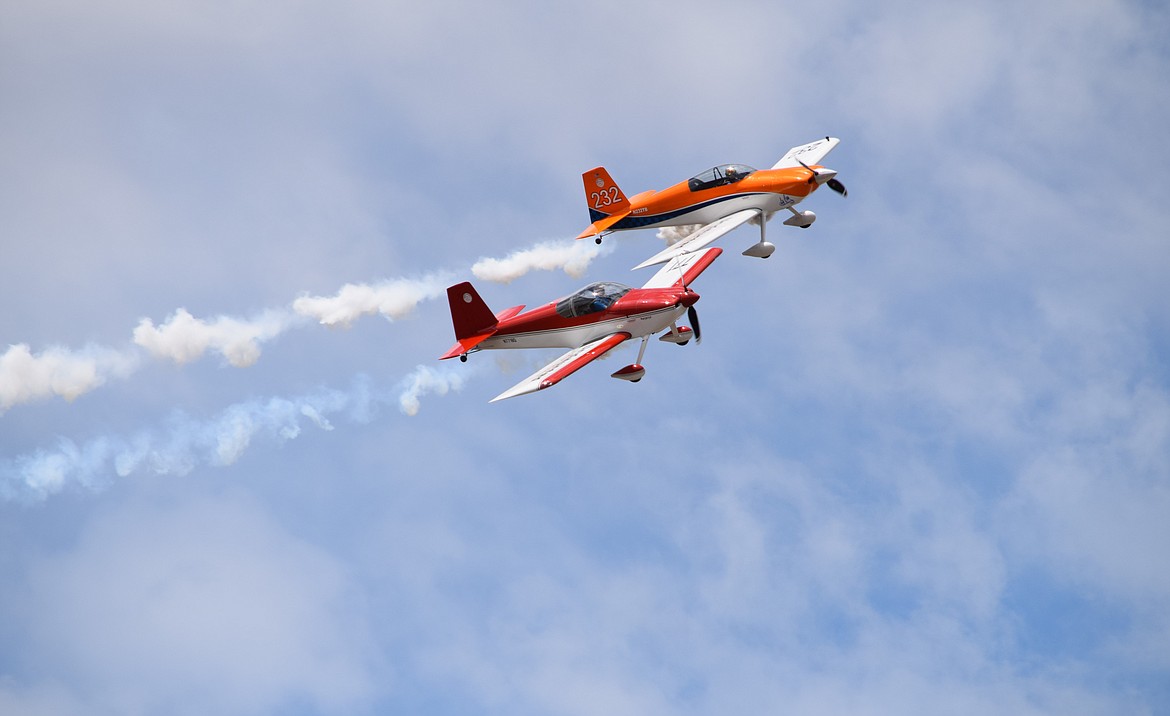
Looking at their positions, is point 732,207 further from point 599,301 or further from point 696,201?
point 599,301

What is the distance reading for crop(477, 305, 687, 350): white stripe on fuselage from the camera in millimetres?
54875

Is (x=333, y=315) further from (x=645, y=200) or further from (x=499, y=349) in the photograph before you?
(x=645, y=200)

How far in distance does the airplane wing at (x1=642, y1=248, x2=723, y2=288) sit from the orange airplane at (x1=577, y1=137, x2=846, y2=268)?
98cm

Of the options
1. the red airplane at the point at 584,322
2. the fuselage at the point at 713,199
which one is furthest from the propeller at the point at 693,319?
the fuselage at the point at 713,199

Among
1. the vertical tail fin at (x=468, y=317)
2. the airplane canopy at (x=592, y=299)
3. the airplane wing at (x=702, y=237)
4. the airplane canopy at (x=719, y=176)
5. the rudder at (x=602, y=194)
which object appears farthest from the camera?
the rudder at (x=602, y=194)

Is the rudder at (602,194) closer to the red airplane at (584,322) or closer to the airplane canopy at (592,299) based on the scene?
the red airplane at (584,322)

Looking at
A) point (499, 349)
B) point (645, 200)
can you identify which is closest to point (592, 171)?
point (645, 200)

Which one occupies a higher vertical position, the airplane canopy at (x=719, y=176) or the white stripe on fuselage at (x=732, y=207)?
the airplane canopy at (x=719, y=176)

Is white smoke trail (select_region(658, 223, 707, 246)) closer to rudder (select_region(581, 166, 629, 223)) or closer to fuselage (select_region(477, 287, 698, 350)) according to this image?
rudder (select_region(581, 166, 629, 223))

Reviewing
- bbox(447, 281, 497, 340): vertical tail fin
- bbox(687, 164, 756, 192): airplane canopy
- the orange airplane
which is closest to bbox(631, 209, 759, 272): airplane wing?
the orange airplane

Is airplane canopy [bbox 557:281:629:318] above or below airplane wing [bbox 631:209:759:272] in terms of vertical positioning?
below

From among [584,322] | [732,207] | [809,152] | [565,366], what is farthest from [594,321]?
[809,152]

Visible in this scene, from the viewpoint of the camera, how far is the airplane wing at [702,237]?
6094cm

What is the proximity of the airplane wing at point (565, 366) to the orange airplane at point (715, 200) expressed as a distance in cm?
691
